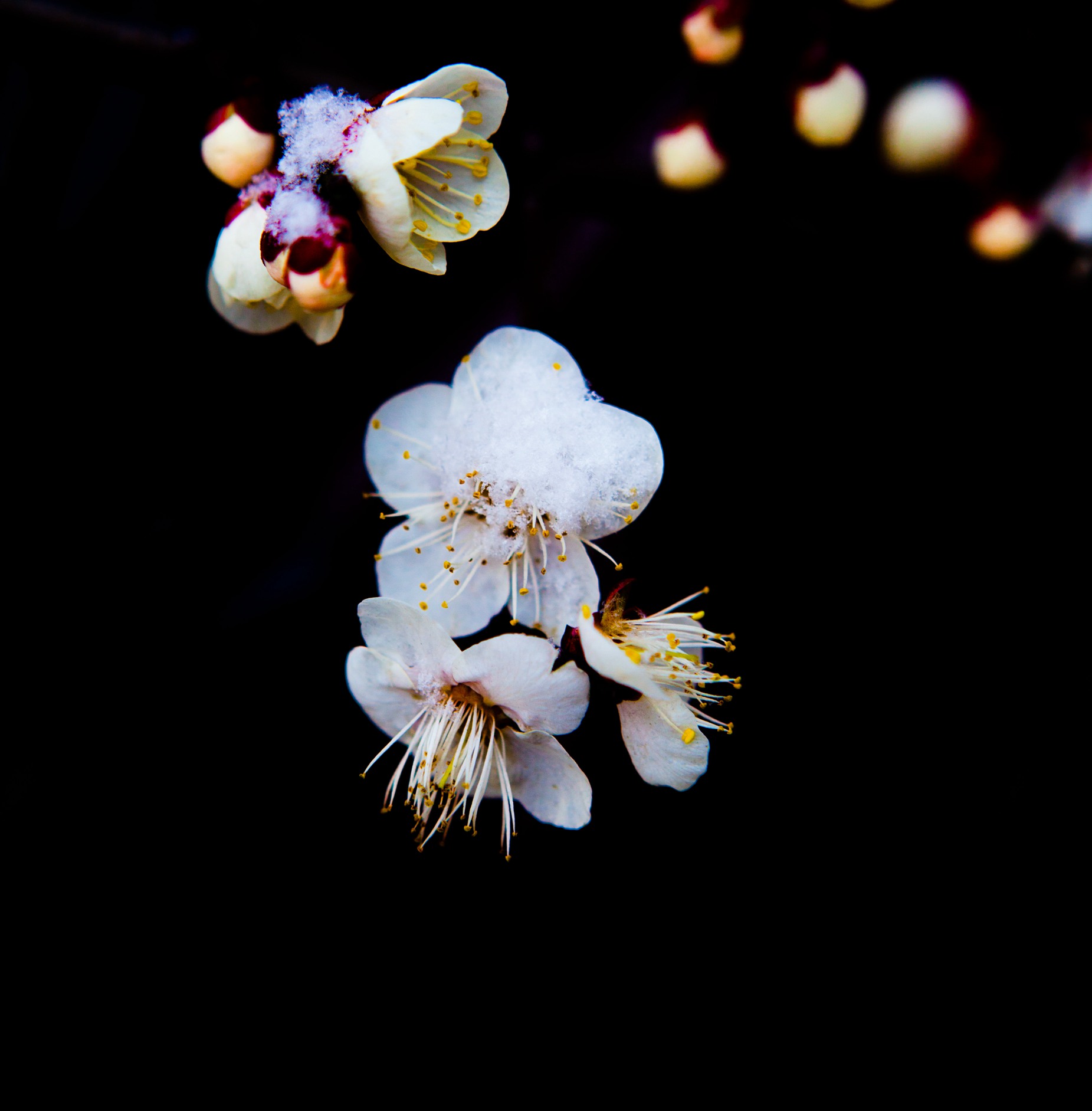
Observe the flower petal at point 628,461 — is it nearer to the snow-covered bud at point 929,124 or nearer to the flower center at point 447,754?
the flower center at point 447,754

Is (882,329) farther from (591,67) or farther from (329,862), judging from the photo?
(329,862)

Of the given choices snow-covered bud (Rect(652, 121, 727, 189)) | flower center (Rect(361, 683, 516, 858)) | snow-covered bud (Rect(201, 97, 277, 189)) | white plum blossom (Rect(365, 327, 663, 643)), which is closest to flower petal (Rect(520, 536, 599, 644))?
white plum blossom (Rect(365, 327, 663, 643))

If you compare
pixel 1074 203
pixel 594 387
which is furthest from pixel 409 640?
pixel 1074 203

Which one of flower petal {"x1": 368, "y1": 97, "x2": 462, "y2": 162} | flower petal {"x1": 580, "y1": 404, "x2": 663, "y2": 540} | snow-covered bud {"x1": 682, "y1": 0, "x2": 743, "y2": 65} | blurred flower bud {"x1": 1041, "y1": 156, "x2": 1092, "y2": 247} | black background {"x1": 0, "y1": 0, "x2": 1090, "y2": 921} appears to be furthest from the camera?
black background {"x1": 0, "y1": 0, "x2": 1090, "y2": 921}

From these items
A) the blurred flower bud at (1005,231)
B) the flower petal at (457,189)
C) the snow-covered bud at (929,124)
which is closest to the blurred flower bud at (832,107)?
the snow-covered bud at (929,124)

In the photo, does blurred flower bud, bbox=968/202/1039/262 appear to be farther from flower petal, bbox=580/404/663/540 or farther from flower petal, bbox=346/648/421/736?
flower petal, bbox=346/648/421/736

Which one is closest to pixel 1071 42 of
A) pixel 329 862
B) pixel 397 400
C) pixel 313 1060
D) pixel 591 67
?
pixel 591 67

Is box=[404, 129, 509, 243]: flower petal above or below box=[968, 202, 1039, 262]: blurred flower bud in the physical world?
below
